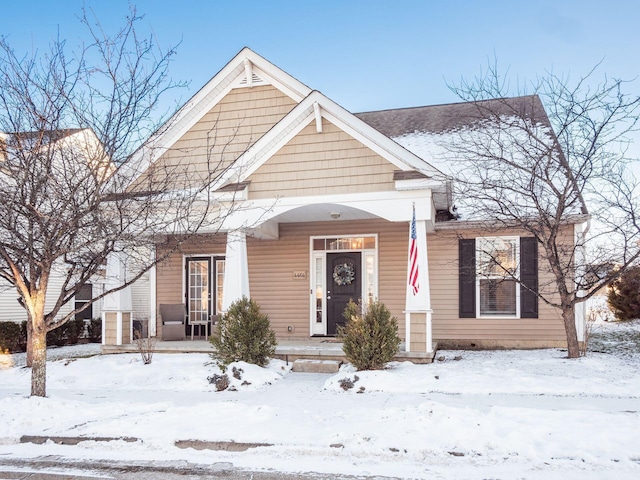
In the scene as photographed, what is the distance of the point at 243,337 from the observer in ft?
30.2

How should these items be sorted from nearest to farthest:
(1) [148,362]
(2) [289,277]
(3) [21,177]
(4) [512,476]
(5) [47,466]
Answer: (4) [512,476] → (5) [47,466] → (3) [21,177] → (1) [148,362] → (2) [289,277]

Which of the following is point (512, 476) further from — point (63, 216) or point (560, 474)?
point (63, 216)

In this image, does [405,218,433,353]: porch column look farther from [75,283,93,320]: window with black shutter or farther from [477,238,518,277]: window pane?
[75,283,93,320]: window with black shutter

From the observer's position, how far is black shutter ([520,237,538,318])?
11430 mm

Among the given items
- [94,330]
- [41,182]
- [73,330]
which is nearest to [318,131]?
[41,182]

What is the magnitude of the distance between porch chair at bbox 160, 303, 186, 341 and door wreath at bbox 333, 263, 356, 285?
3.79 m

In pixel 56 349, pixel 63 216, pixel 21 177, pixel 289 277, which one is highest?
pixel 21 177

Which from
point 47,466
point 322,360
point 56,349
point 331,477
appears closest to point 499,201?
point 322,360

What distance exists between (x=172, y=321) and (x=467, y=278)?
6.96m

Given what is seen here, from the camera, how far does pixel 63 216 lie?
6508mm

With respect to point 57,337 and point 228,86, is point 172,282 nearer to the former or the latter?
point 57,337

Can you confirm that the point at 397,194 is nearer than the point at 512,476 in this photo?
No

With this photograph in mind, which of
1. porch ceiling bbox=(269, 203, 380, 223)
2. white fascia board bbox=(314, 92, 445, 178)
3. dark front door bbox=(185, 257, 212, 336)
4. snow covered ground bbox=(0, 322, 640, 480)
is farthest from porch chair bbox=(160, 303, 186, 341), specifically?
white fascia board bbox=(314, 92, 445, 178)

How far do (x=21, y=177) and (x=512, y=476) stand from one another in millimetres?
6098
